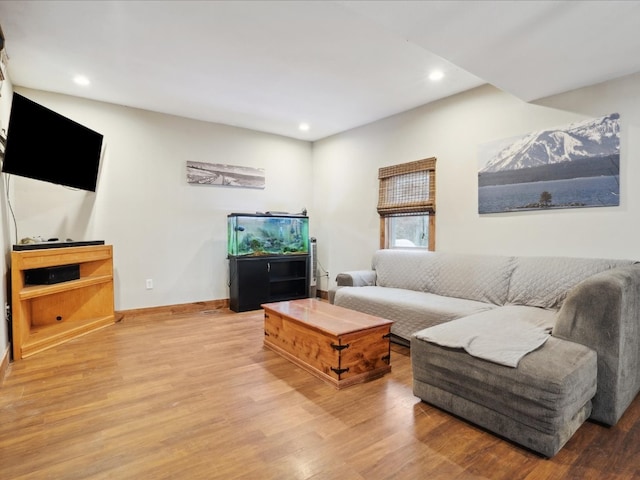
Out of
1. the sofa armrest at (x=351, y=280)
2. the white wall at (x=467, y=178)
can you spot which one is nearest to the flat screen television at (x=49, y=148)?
the sofa armrest at (x=351, y=280)

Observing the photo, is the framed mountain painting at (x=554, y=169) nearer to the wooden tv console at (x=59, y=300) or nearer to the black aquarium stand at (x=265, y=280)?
the black aquarium stand at (x=265, y=280)

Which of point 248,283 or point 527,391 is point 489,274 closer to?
point 527,391

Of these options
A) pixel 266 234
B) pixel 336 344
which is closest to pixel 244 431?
pixel 336 344

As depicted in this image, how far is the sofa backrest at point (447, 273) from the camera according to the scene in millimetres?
3055

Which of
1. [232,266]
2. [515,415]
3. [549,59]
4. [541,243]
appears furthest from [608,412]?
[232,266]

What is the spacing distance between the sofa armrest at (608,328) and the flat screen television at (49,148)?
397 centimetres

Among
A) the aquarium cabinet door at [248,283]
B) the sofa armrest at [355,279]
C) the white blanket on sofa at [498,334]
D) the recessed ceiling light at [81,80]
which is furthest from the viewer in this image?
the aquarium cabinet door at [248,283]

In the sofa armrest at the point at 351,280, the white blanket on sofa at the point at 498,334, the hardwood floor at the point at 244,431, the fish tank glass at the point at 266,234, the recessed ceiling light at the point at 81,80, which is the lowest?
the hardwood floor at the point at 244,431

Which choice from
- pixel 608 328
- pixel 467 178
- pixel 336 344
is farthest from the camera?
pixel 467 178

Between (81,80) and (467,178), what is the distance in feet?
13.1

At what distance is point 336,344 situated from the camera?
231 cm

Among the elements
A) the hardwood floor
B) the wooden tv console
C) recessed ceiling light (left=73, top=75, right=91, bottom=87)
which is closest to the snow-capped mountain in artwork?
the hardwood floor

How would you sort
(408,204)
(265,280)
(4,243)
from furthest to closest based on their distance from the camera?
(265,280)
(408,204)
(4,243)

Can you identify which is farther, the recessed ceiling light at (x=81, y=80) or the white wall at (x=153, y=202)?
the white wall at (x=153, y=202)
